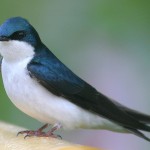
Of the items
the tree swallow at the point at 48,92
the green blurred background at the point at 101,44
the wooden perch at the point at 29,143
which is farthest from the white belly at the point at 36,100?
the green blurred background at the point at 101,44

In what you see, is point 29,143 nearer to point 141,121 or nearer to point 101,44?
point 141,121

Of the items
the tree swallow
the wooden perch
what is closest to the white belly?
the tree swallow

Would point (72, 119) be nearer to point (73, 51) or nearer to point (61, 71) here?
point (61, 71)

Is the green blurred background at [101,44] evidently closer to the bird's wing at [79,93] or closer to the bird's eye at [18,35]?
the bird's wing at [79,93]

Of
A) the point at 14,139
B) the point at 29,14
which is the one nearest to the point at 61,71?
the point at 14,139

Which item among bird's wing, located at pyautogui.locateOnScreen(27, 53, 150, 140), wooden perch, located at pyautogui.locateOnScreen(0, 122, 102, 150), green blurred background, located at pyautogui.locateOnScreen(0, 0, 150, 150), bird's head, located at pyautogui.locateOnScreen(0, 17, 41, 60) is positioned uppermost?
green blurred background, located at pyautogui.locateOnScreen(0, 0, 150, 150)

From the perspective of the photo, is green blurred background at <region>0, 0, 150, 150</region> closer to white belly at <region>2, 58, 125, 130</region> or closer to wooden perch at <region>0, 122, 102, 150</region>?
white belly at <region>2, 58, 125, 130</region>
